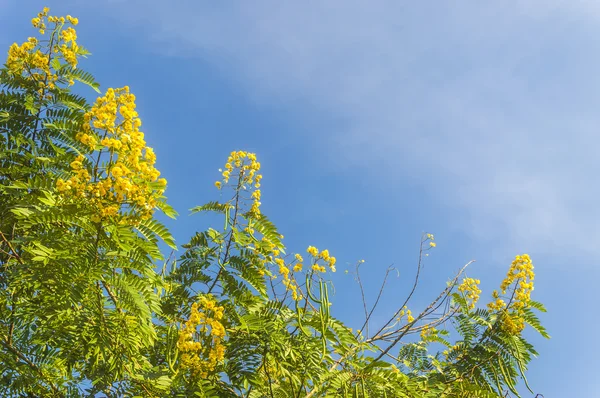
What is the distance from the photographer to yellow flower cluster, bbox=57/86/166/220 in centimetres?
321

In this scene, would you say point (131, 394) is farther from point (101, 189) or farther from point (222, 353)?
point (101, 189)

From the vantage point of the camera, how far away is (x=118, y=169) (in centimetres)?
316

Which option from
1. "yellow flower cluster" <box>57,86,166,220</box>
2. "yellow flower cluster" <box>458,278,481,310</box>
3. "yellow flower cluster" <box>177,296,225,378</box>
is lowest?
"yellow flower cluster" <box>177,296,225,378</box>

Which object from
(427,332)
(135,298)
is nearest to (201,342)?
(135,298)

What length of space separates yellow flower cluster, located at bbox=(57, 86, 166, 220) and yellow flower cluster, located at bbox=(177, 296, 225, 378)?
834 mm

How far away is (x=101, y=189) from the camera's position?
3.18 m

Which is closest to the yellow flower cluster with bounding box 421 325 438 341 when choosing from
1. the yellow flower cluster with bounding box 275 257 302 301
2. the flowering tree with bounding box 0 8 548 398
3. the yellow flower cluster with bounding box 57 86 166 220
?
the flowering tree with bounding box 0 8 548 398

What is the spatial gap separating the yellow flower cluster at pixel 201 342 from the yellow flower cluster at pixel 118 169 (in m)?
0.83

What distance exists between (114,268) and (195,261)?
896 millimetres

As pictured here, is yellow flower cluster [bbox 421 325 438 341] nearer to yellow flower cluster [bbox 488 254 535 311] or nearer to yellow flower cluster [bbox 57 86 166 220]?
yellow flower cluster [bbox 488 254 535 311]

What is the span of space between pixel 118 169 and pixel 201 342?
1408 millimetres

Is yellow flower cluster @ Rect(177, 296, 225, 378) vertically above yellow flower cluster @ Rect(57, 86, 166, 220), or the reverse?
yellow flower cluster @ Rect(57, 86, 166, 220)

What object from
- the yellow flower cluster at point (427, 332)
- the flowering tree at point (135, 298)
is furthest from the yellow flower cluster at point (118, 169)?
the yellow flower cluster at point (427, 332)

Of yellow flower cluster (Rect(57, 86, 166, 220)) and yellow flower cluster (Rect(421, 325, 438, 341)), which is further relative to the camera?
yellow flower cluster (Rect(421, 325, 438, 341))
